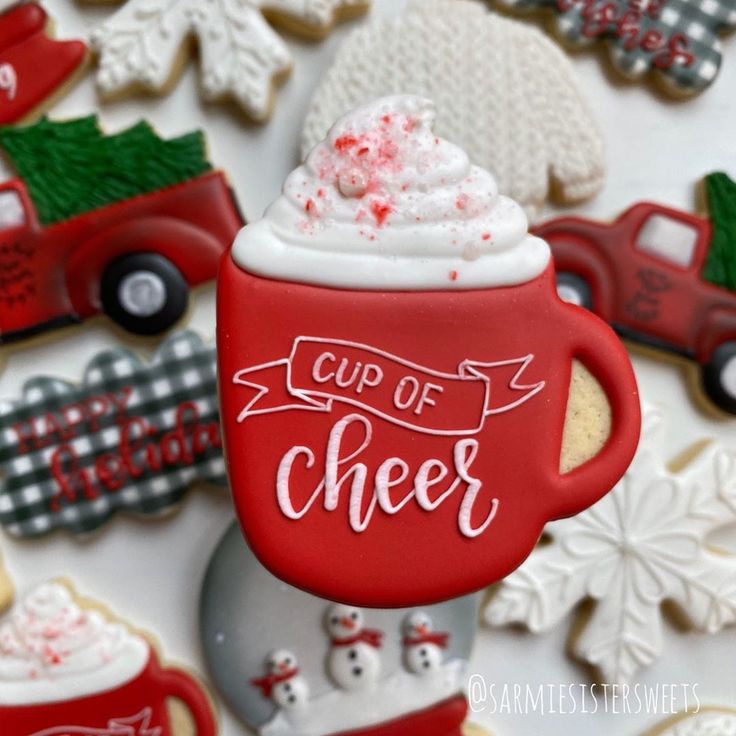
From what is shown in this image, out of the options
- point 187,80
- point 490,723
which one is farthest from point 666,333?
point 187,80

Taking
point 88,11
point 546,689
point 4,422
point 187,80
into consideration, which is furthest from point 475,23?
point 546,689

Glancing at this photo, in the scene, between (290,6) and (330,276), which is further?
(290,6)

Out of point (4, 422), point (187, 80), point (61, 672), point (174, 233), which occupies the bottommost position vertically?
point (61, 672)

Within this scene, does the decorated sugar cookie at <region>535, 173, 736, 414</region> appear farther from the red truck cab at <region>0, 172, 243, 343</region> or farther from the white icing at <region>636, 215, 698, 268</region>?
the red truck cab at <region>0, 172, 243, 343</region>

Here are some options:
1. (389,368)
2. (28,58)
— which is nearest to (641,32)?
(389,368)

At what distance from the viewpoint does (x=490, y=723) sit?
1.19 meters

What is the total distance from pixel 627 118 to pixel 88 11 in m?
0.77

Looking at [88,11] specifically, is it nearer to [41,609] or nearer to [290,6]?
[290,6]

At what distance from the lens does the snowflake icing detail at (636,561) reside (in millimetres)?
1160

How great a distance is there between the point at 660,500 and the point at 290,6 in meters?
0.84

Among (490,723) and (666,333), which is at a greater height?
(666,333)

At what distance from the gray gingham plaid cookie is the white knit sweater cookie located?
358 mm

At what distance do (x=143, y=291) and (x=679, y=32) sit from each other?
817 mm

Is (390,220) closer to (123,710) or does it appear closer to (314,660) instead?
(314,660)
